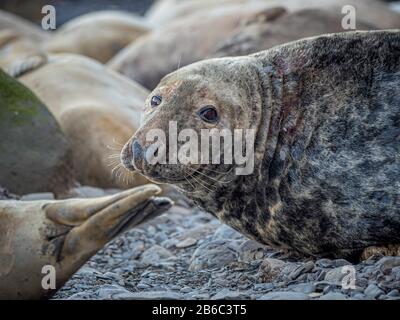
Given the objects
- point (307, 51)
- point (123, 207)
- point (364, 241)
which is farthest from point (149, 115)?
point (364, 241)

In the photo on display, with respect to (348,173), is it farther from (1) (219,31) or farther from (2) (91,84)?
(1) (219,31)

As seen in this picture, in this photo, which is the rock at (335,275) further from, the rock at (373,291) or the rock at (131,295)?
the rock at (131,295)

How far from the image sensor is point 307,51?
16.1ft

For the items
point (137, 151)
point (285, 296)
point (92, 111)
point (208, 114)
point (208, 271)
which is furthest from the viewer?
point (92, 111)

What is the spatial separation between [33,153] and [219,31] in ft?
13.6

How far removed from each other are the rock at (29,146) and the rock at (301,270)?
253 cm

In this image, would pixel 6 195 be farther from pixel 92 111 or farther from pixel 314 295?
pixel 314 295

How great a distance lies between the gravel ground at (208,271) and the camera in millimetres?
4328

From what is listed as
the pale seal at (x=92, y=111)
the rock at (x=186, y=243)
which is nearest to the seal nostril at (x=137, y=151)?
the rock at (x=186, y=243)


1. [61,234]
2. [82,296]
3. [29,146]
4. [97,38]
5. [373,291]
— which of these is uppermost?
[97,38]

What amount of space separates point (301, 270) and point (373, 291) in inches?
20.9

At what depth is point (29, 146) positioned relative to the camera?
21.5 feet

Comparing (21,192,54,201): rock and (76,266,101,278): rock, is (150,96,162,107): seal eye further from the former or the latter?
(21,192,54,201): rock

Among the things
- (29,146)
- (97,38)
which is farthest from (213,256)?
(97,38)
